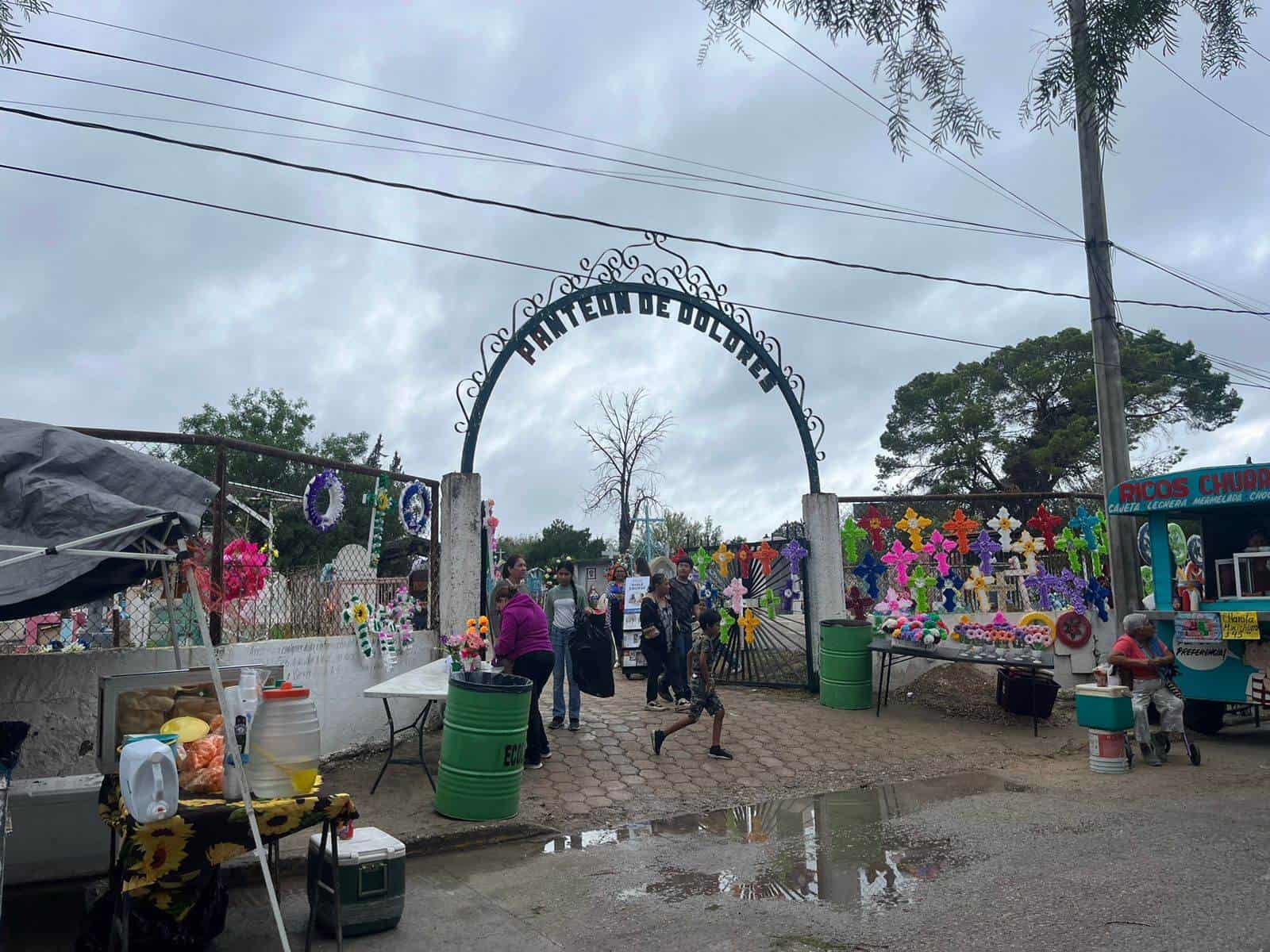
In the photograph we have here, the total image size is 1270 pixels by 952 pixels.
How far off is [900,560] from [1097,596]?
2.72 m

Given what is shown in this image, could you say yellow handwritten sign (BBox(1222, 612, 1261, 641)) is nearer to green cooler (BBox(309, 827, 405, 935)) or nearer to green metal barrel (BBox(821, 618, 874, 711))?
green metal barrel (BBox(821, 618, 874, 711))

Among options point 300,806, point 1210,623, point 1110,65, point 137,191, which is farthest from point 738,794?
point 137,191

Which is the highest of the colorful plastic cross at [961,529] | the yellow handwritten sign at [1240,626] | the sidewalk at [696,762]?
the colorful plastic cross at [961,529]

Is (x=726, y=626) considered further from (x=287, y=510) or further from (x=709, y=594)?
(x=287, y=510)

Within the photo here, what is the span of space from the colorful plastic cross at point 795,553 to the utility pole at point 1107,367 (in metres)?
3.53

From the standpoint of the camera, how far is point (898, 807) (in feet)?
24.6

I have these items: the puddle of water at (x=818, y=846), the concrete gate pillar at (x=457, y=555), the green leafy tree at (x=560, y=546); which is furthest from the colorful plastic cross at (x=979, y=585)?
the green leafy tree at (x=560, y=546)

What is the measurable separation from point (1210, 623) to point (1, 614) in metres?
10.1

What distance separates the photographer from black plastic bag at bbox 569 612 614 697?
930 centimetres

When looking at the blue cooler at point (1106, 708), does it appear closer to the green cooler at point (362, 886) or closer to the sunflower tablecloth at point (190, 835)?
the green cooler at point (362, 886)

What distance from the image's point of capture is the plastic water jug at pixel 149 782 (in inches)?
152

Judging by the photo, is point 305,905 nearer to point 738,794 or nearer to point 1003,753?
point 738,794

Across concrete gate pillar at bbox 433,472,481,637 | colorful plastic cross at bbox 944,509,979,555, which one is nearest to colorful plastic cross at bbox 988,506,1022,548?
colorful plastic cross at bbox 944,509,979,555

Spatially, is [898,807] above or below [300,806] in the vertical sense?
below
